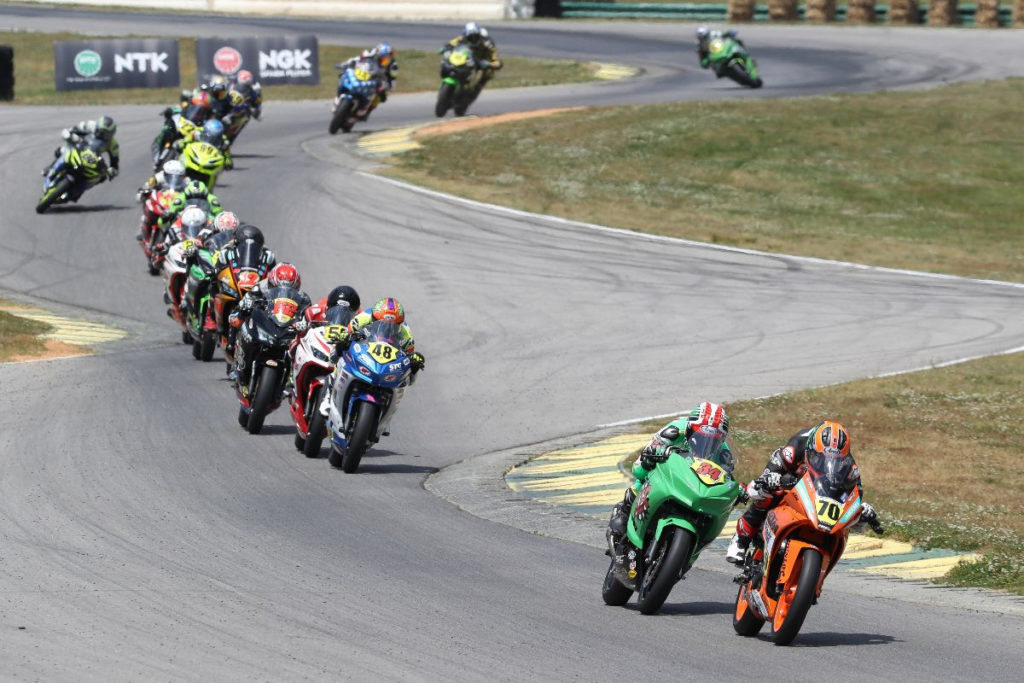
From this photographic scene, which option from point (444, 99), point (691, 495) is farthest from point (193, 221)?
point (444, 99)

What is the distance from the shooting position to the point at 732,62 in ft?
149

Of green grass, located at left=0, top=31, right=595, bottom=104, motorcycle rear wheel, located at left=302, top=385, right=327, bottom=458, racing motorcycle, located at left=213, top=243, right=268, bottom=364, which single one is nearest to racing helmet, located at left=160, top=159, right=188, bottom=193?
racing motorcycle, located at left=213, top=243, right=268, bottom=364

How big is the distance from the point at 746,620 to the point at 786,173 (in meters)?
26.5

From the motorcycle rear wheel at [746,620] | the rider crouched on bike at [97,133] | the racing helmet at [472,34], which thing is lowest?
the rider crouched on bike at [97,133]

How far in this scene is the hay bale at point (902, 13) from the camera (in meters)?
58.2

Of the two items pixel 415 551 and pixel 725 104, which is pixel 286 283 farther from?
pixel 725 104

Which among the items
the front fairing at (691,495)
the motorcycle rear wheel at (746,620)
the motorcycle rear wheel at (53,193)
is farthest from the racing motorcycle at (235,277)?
the motorcycle rear wheel at (53,193)

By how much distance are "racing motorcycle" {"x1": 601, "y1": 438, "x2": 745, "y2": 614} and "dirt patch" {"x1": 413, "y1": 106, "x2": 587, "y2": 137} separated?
28.6 m

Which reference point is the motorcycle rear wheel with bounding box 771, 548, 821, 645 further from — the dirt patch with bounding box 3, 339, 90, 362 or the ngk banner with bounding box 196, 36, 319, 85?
the ngk banner with bounding box 196, 36, 319, 85

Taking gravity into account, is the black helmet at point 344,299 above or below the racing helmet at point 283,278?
above

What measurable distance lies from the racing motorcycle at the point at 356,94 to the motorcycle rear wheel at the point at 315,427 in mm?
22001

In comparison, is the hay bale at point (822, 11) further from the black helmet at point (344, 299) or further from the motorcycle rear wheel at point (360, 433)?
the motorcycle rear wheel at point (360, 433)

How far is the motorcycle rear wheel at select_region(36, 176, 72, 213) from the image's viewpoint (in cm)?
3095

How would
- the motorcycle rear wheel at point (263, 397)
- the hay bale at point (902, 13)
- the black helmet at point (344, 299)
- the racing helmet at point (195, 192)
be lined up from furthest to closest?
1. the hay bale at point (902, 13)
2. the racing helmet at point (195, 192)
3. the motorcycle rear wheel at point (263, 397)
4. the black helmet at point (344, 299)
